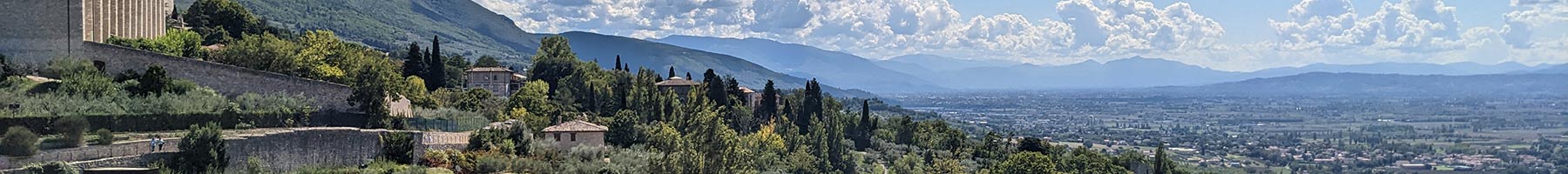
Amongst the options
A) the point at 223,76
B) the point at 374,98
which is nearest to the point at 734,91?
the point at 374,98

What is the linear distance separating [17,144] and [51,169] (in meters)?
0.99

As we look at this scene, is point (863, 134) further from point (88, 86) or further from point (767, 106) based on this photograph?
point (88, 86)

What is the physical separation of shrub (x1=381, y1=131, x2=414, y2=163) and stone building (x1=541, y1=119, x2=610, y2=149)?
20.0 feet

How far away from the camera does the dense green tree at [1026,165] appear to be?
187ft

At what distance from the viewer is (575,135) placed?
40719 millimetres

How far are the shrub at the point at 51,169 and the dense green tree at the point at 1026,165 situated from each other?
1377 inches

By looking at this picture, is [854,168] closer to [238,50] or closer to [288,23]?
[238,50]

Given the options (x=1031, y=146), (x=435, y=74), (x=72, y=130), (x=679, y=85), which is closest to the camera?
(x=72, y=130)

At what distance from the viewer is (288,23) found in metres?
172

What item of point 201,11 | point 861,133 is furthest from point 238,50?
point 861,133

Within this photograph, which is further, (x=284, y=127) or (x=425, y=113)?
(x=425, y=113)

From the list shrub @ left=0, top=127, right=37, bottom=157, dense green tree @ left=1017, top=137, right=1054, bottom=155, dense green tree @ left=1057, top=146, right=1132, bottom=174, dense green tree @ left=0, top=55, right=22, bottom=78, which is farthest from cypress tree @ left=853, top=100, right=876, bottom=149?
shrub @ left=0, top=127, right=37, bottom=157

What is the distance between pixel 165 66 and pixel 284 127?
17.7 ft

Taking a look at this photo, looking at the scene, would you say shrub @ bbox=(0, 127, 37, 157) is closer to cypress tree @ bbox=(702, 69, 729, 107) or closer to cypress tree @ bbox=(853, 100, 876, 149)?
cypress tree @ bbox=(702, 69, 729, 107)
